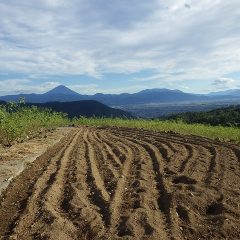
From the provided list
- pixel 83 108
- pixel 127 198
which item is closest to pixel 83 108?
pixel 83 108

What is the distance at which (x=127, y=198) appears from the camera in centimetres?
783

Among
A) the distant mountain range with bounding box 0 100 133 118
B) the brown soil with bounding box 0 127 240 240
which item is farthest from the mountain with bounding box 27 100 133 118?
the brown soil with bounding box 0 127 240 240

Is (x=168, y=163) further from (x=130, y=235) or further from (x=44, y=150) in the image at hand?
(x=44, y=150)

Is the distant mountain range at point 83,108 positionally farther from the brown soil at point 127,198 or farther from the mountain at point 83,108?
the brown soil at point 127,198

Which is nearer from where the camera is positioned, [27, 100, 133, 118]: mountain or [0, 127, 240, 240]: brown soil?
[0, 127, 240, 240]: brown soil

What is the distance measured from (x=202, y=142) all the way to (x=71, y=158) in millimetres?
5634

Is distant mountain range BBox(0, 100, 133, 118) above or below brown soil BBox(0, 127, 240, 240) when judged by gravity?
below

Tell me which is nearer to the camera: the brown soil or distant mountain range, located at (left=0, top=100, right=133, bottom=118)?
Answer: the brown soil

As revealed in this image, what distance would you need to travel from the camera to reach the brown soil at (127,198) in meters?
6.15

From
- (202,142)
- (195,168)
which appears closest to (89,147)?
(202,142)

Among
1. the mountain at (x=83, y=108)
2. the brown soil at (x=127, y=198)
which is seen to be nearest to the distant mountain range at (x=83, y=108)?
the mountain at (x=83, y=108)

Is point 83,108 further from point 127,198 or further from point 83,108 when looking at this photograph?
point 127,198

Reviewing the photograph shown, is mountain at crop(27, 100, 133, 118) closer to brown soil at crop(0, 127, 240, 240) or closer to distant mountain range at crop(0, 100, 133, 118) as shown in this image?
distant mountain range at crop(0, 100, 133, 118)

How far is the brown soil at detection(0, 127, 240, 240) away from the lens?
6152mm
